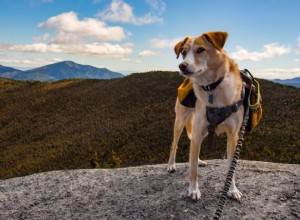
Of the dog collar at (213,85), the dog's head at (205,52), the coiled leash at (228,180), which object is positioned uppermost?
the dog's head at (205,52)

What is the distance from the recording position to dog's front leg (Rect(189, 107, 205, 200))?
243 inches

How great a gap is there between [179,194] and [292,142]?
2902 centimetres

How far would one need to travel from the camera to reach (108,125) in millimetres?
57750

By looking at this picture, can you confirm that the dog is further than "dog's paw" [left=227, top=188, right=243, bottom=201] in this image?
No

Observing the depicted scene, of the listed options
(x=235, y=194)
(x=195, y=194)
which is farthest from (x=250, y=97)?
(x=195, y=194)

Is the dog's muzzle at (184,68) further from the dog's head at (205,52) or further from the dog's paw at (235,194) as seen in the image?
the dog's paw at (235,194)

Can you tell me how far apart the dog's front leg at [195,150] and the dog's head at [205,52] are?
1.02 m

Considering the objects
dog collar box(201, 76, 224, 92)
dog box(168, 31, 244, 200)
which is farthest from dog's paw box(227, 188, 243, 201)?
dog collar box(201, 76, 224, 92)

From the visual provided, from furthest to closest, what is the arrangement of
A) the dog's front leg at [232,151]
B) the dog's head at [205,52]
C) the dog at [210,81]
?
the dog's front leg at [232,151], the dog at [210,81], the dog's head at [205,52]

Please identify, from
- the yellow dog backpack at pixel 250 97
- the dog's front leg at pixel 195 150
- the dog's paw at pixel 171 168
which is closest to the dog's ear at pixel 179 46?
the yellow dog backpack at pixel 250 97

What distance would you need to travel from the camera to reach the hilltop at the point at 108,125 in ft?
117

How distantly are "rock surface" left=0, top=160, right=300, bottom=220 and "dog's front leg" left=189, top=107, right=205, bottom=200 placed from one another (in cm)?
17

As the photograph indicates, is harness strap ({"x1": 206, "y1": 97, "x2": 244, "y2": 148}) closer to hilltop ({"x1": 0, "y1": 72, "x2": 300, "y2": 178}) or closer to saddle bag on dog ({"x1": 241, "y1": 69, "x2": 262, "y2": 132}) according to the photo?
saddle bag on dog ({"x1": 241, "y1": 69, "x2": 262, "y2": 132})

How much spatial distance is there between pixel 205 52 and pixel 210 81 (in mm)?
466
